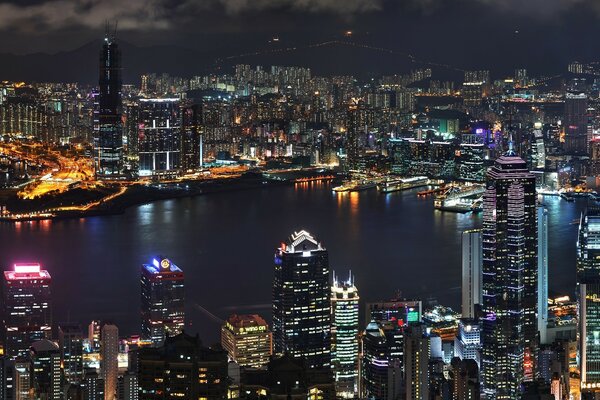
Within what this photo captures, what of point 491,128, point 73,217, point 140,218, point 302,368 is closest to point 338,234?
point 140,218

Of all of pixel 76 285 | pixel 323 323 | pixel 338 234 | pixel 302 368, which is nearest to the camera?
pixel 302 368

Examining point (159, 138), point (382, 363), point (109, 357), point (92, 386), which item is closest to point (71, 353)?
point (109, 357)

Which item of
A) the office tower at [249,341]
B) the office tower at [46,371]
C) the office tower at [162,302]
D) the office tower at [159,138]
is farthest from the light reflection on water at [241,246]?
the office tower at [159,138]

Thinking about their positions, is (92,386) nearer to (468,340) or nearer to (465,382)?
(465,382)

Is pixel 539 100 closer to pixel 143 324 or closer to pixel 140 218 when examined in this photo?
pixel 140 218

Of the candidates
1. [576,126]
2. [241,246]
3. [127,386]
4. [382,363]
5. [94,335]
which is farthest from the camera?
[576,126]

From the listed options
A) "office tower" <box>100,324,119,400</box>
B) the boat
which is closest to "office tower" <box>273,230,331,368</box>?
"office tower" <box>100,324,119,400</box>

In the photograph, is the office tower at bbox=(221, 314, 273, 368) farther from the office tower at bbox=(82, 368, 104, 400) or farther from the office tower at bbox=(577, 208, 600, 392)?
the office tower at bbox=(577, 208, 600, 392)
